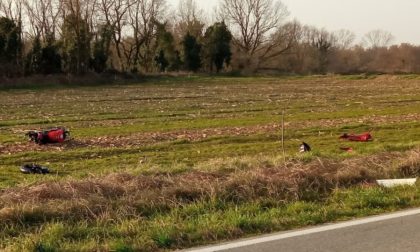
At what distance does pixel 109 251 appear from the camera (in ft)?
18.5

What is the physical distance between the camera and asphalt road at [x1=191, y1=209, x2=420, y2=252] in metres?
5.72

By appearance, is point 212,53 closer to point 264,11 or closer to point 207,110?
point 264,11

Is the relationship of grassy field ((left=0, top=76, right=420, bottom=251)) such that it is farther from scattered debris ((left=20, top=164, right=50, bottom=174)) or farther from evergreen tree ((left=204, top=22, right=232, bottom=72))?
evergreen tree ((left=204, top=22, right=232, bottom=72))

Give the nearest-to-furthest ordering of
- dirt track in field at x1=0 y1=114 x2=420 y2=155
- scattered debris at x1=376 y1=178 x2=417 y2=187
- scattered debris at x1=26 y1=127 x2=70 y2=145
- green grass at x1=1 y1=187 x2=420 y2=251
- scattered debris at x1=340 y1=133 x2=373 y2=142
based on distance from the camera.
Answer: green grass at x1=1 y1=187 x2=420 y2=251 < scattered debris at x1=376 y1=178 x2=417 y2=187 < dirt track in field at x1=0 y1=114 x2=420 y2=155 < scattered debris at x1=26 y1=127 x2=70 y2=145 < scattered debris at x1=340 y1=133 x2=373 y2=142

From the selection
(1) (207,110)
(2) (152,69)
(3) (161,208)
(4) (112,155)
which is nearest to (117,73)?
(2) (152,69)

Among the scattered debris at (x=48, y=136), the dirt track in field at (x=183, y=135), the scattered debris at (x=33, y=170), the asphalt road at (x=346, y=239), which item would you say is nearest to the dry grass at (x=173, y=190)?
the asphalt road at (x=346, y=239)

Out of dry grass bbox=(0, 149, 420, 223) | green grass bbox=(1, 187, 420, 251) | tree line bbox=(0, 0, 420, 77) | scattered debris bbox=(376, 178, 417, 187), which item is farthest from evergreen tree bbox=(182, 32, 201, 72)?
green grass bbox=(1, 187, 420, 251)

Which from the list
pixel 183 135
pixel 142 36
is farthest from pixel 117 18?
pixel 183 135

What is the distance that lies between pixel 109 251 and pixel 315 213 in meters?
2.78

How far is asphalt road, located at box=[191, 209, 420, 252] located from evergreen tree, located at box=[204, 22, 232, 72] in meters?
78.1

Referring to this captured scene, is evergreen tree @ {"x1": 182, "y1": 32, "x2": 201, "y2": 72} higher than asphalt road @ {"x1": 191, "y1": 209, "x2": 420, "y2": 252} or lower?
higher

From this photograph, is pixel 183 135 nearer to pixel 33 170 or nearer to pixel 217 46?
pixel 33 170

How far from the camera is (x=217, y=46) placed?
84000 mm

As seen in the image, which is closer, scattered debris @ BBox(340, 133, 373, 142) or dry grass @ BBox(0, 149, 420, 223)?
dry grass @ BBox(0, 149, 420, 223)
